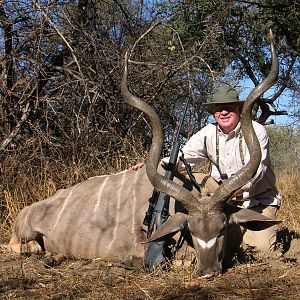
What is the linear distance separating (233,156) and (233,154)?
0.01m

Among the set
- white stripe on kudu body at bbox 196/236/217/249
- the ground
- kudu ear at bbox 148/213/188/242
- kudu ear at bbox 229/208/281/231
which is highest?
kudu ear at bbox 229/208/281/231

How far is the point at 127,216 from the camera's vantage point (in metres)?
3.76

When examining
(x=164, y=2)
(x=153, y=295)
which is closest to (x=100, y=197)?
(x=153, y=295)

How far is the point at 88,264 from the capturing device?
3.54 metres

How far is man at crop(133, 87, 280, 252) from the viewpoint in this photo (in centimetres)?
358

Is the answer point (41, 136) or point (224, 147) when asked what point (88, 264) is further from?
point (41, 136)

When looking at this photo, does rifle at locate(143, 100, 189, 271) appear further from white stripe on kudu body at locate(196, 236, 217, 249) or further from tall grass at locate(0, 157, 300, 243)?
tall grass at locate(0, 157, 300, 243)

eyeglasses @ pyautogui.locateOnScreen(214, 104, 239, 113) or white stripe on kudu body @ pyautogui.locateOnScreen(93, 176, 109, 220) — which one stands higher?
eyeglasses @ pyautogui.locateOnScreen(214, 104, 239, 113)

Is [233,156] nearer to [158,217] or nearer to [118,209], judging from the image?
[158,217]

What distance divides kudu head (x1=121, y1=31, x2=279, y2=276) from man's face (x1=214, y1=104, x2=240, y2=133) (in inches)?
19.2

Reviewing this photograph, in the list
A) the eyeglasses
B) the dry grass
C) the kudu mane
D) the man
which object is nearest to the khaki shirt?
A: the man

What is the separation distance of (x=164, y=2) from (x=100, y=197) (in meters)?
3.45

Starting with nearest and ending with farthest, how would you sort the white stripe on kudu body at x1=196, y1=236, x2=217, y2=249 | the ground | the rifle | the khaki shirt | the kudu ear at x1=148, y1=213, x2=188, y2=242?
1. the ground
2. the white stripe on kudu body at x1=196, y1=236, x2=217, y2=249
3. the kudu ear at x1=148, y1=213, x2=188, y2=242
4. the rifle
5. the khaki shirt

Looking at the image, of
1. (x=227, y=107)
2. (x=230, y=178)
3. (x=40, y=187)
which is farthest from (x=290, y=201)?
(x=230, y=178)
